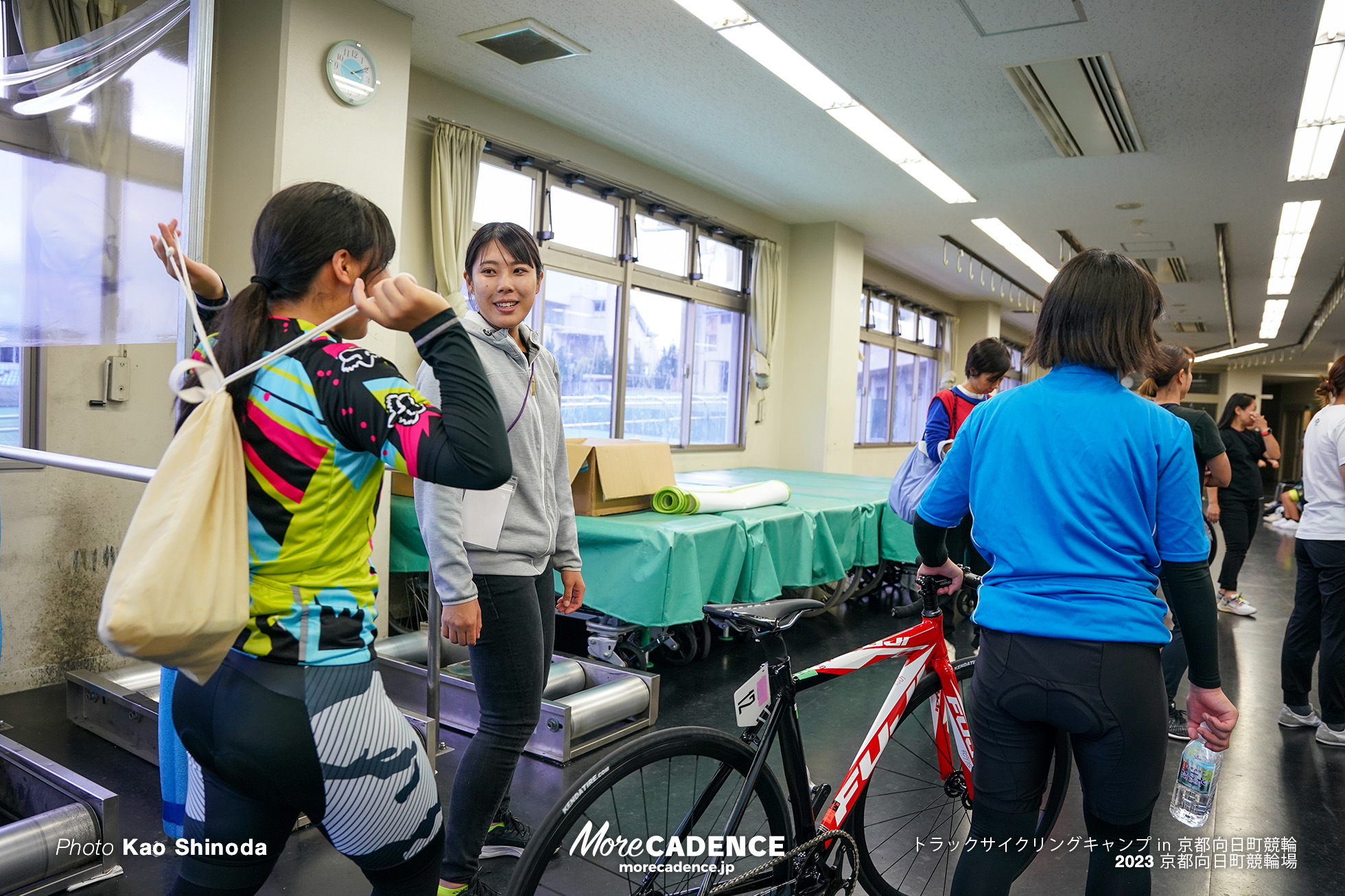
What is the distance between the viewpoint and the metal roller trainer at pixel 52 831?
1.77m

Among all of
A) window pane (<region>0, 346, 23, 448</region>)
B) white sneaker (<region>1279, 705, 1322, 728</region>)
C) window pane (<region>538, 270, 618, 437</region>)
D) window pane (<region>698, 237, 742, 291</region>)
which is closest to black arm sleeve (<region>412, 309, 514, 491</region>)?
window pane (<region>0, 346, 23, 448</region>)

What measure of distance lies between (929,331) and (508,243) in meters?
10.7

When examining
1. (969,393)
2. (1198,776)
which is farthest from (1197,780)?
(969,393)

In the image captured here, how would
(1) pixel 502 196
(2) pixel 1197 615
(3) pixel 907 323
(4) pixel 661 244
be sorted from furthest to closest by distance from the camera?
1. (3) pixel 907 323
2. (4) pixel 661 244
3. (1) pixel 502 196
4. (2) pixel 1197 615

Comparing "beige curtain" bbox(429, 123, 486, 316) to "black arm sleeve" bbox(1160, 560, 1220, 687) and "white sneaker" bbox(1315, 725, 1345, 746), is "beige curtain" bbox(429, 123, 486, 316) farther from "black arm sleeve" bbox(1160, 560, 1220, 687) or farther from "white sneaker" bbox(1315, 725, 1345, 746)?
"white sneaker" bbox(1315, 725, 1345, 746)

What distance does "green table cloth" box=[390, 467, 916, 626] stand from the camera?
11.3 ft

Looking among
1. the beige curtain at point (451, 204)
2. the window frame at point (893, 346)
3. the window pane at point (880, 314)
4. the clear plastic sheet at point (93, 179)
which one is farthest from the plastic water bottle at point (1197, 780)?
the window pane at point (880, 314)

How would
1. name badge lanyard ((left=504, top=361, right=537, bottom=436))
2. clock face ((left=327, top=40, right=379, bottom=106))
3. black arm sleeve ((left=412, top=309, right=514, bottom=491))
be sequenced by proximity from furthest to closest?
clock face ((left=327, top=40, right=379, bottom=106)), name badge lanyard ((left=504, top=361, right=537, bottom=436)), black arm sleeve ((left=412, top=309, right=514, bottom=491))

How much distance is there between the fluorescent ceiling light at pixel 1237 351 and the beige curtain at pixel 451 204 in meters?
15.0

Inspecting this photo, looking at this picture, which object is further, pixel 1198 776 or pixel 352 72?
pixel 352 72

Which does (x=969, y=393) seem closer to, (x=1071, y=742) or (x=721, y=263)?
(x=1071, y=742)

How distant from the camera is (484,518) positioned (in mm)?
1695

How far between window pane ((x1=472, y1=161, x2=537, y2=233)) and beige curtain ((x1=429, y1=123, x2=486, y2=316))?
0.17 m

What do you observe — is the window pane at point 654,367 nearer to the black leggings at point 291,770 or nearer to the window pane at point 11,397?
the window pane at point 11,397
